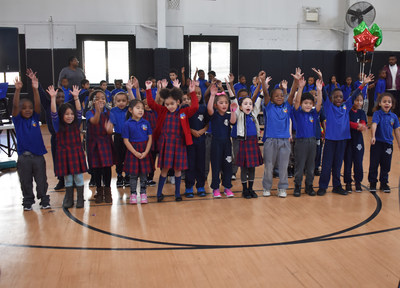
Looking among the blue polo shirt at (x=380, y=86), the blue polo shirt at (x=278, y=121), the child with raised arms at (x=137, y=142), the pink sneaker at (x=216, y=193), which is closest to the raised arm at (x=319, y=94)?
the blue polo shirt at (x=278, y=121)

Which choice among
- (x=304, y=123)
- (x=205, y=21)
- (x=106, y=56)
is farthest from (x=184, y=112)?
(x=205, y=21)

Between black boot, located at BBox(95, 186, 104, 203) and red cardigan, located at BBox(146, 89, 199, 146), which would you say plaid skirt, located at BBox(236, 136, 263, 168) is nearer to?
red cardigan, located at BBox(146, 89, 199, 146)

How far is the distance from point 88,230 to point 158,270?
115 centimetres

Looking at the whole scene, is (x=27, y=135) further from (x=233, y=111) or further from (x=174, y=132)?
(x=233, y=111)

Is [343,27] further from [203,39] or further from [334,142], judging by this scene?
[334,142]

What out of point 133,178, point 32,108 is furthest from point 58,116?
point 133,178

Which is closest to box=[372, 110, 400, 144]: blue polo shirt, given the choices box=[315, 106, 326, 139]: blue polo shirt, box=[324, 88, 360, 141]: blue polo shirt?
box=[324, 88, 360, 141]: blue polo shirt

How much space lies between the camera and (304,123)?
17.1 feet

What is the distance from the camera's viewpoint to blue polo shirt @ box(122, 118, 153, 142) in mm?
4879

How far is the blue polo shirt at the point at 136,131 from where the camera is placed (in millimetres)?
4879

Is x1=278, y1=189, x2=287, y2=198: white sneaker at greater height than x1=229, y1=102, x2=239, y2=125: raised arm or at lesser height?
lesser

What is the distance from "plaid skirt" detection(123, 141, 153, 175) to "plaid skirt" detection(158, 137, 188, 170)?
15 cm

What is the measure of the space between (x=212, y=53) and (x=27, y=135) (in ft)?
33.5

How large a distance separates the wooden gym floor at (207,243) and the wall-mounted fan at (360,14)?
8592mm
